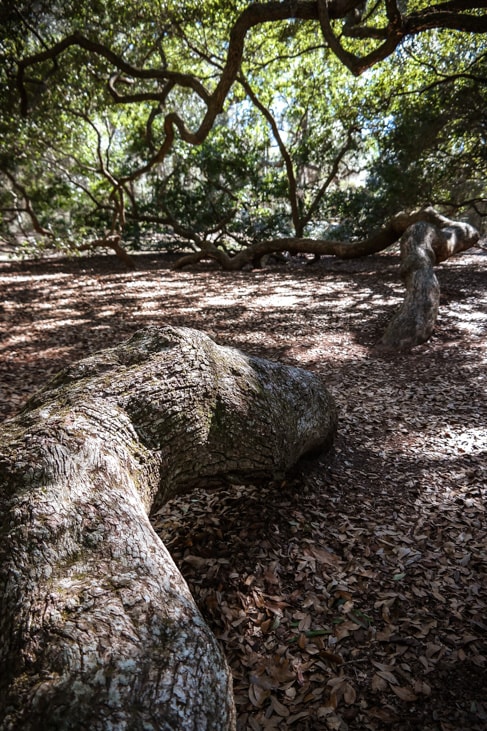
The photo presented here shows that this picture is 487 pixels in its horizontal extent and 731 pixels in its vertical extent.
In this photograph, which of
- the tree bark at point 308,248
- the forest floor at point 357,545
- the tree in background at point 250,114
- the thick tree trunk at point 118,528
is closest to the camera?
the thick tree trunk at point 118,528

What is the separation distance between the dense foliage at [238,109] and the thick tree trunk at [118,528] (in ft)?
13.1

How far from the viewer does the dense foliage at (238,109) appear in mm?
8492

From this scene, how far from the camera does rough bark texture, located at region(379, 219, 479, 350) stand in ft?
19.7

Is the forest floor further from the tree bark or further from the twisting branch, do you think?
the tree bark

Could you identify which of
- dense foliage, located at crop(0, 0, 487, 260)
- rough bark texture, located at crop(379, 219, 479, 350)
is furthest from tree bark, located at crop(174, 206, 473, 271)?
rough bark texture, located at crop(379, 219, 479, 350)

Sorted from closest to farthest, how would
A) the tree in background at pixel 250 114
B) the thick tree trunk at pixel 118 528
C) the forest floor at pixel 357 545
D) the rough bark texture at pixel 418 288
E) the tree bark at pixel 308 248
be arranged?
1. the thick tree trunk at pixel 118 528
2. the forest floor at pixel 357 545
3. the rough bark texture at pixel 418 288
4. the tree in background at pixel 250 114
5. the tree bark at pixel 308 248

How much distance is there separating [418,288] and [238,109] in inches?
534

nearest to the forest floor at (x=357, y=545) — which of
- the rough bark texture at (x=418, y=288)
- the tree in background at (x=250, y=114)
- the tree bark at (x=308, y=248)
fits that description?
the rough bark texture at (x=418, y=288)

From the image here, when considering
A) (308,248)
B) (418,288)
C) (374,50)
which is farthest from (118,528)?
(308,248)

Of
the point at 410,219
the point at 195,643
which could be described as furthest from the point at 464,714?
the point at 410,219

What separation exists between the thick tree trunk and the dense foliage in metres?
4.00

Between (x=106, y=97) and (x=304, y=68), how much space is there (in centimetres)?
649

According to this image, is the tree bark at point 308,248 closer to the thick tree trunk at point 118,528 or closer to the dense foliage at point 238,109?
the dense foliage at point 238,109

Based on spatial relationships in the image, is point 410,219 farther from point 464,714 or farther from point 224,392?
point 464,714
